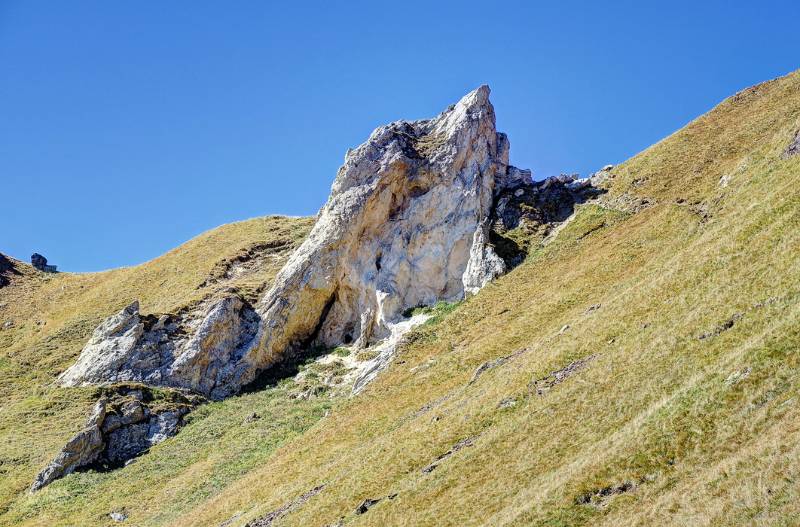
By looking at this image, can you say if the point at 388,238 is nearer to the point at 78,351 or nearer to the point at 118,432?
the point at 118,432

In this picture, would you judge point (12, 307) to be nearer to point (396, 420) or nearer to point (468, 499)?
point (396, 420)

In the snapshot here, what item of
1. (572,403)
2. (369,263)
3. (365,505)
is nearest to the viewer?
(572,403)

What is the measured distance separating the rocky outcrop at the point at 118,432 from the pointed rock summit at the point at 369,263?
3.95 m

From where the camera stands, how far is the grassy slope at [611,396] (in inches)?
734

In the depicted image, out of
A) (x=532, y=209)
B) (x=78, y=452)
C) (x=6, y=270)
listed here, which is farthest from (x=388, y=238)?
(x=6, y=270)

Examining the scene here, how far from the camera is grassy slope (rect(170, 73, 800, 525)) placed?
61.2 feet

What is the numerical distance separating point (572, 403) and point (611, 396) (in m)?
1.75

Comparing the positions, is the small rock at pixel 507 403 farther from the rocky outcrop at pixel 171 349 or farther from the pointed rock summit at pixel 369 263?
the rocky outcrop at pixel 171 349

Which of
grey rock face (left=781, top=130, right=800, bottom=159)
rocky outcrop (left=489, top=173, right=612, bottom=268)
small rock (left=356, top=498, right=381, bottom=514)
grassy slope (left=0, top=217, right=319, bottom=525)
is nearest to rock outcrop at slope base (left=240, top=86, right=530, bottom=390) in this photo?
rocky outcrop (left=489, top=173, right=612, bottom=268)

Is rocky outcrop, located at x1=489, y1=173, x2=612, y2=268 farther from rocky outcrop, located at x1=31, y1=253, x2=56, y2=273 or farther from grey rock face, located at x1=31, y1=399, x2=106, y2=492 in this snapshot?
rocky outcrop, located at x1=31, y1=253, x2=56, y2=273

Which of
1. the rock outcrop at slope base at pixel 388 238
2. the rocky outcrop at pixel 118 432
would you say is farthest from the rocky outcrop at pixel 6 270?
the rock outcrop at slope base at pixel 388 238

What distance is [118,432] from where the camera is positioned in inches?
2127

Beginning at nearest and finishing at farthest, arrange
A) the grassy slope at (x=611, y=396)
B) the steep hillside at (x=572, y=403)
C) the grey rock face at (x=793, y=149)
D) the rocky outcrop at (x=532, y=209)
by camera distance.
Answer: the grassy slope at (x=611, y=396) < the steep hillside at (x=572, y=403) < the grey rock face at (x=793, y=149) < the rocky outcrop at (x=532, y=209)

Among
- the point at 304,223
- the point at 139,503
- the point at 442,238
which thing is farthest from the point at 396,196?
the point at 139,503
